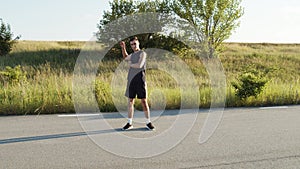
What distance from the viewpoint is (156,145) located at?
16.6ft

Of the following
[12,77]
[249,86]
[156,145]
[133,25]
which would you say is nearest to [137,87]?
[156,145]

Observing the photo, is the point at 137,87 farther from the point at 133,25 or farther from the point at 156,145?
the point at 133,25

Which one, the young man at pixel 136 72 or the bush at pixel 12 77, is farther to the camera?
the bush at pixel 12 77

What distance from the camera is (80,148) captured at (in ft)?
15.9

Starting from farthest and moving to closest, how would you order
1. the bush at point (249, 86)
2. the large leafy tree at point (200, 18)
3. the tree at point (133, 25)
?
1. the large leafy tree at point (200, 18)
2. the tree at point (133, 25)
3. the bush at point (249, 86)

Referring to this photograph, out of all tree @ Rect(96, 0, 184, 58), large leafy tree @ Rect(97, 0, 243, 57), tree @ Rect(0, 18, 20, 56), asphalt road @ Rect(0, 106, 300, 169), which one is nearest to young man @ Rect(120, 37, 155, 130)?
asphalt road @ Rect(0, 106, 300, 169)

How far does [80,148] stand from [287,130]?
405 centimetres

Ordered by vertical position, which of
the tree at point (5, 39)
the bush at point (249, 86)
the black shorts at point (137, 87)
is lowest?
the bush at point (249, 86)

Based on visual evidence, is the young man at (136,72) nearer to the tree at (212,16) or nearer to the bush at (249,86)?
A: the bush at (249,86)

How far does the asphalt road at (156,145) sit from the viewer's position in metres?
4.14

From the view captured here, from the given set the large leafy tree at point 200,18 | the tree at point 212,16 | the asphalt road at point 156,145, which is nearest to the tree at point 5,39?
the large leafy tree at point 200,18

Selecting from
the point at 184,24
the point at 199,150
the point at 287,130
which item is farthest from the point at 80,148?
the point at 184,24

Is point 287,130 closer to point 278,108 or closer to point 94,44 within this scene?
point 278,108

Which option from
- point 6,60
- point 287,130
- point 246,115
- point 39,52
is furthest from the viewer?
point 39,52
